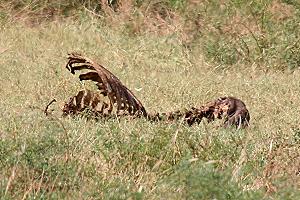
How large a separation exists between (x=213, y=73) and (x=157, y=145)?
14.7ft

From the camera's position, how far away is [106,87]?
5477 millimetres

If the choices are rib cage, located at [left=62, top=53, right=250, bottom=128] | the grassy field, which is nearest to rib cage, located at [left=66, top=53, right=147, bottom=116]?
rib cage, located at [left=62, top=53, right=250, bottom=128]

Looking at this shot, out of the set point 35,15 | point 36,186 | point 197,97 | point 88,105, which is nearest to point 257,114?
point 197,97

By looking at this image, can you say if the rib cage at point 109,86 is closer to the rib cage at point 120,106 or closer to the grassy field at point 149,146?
the rib cage at point 120,106

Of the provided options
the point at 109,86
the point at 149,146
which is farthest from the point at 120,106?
the point at 149,146

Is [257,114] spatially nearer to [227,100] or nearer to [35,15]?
[227,100]

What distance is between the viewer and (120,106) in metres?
5.54

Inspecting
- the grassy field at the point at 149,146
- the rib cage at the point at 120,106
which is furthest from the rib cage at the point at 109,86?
the grassy field at the point at 149,146

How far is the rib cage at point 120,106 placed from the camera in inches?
216

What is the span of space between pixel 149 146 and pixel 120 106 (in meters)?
1.04

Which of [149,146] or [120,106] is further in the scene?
[120,106]

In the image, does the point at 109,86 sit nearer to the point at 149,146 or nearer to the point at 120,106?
the point at 120,106

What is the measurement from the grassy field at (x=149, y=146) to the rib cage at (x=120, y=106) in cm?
15

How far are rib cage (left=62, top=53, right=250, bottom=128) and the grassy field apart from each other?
6.1 inches
